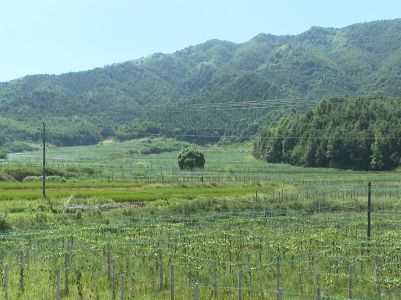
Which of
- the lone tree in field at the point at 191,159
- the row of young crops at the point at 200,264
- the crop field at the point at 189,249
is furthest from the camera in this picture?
the lone tree in field at the point at 191,159

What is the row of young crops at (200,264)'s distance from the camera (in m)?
13.8

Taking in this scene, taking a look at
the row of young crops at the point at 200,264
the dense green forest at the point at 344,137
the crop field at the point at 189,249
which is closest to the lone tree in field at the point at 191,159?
the dense green forest at the point at 344,137

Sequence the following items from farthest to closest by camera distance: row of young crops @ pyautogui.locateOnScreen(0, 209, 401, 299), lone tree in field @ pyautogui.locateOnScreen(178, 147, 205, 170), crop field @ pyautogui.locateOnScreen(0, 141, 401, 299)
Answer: lone tree in field @ pyautogui.locateOnScreen(178, 147, 205, 170) → crop field @ pyautogui.locateOnScreen(0, 141, 401, 299) → row of young crops @ pyautogui.locateOnScreen(0, 209, 401, 299)

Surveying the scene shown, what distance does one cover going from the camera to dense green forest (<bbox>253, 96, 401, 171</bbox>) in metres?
72.3

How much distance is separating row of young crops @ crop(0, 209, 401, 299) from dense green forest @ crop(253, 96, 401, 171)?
163ft

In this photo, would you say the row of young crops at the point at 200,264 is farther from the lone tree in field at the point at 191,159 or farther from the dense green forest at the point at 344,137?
the dense green forest at the point at 344,137

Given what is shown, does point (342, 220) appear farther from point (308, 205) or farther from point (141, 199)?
point (141, 199)

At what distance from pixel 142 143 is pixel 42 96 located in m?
94.6

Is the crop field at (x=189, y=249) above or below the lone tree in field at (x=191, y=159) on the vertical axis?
below

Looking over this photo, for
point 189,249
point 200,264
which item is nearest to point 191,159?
point 189,249

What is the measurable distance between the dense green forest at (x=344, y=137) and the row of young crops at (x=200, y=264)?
163 ft

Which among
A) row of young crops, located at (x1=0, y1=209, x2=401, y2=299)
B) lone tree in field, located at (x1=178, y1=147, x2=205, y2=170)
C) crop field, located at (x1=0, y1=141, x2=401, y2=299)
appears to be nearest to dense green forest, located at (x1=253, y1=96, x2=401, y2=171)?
lone tree in field, located at (x1=178, y1=147, x2=205, y2=170)

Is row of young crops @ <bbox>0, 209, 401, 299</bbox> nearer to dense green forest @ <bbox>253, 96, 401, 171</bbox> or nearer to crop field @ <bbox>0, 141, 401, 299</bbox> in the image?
crop field @ <bbox>0, 141, 401, 299</bbox>

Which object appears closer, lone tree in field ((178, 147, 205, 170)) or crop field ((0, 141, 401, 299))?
crop field ((0, 141, 401, 299))
